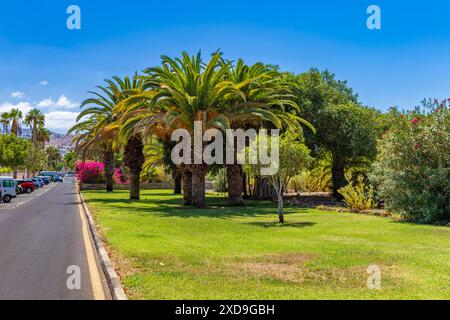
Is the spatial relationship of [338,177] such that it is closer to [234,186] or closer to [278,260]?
[234,186]

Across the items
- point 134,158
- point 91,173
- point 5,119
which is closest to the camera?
point 134,158

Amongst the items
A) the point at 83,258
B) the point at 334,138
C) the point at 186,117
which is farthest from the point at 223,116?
the point at 83,258

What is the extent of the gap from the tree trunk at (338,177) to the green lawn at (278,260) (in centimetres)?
1723

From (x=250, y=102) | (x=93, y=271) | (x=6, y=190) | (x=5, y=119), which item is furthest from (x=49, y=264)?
(x=5, y=119)

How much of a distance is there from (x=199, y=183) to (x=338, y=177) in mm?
12114

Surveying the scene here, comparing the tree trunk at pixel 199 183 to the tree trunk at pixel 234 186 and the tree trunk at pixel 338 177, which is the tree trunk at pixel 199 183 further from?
the tree trunk at pixel 338 177

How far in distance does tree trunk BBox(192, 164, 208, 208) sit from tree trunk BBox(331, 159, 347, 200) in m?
11.2

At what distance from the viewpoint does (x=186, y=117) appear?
25.8 meters

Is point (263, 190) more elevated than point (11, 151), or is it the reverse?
point (11, 151)

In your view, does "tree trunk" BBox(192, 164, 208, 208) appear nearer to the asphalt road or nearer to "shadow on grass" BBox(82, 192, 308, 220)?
"shadow on grass" BBox(82, 192, 308, 220)

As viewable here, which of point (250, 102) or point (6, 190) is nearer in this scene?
point (250, 102)

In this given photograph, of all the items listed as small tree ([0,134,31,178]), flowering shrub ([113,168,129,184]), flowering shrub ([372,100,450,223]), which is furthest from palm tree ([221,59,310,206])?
small tree ([0,134,31,178])

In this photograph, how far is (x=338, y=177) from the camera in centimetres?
3428
